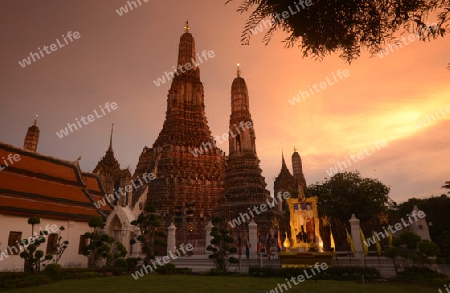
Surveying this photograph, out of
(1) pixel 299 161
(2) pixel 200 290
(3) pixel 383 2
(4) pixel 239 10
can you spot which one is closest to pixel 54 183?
(2) pixel 200 290

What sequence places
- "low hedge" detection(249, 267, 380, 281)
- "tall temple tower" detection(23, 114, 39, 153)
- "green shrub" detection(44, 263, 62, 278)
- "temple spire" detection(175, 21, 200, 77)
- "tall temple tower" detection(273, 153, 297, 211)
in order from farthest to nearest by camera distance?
"tall temple tower" detection(273, 153, 297, 211) → "tall temple tower" detection(23, 114, 39, 153) → "temple spire" detection(175, 21, 200, 77) → "low hedge" detection(249, 267, 380, 281) → "green shrub" detection(44, 263, 62, 278)

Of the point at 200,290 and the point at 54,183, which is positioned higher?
the point at 54,183

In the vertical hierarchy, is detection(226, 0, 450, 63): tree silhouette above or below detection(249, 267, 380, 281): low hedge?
above

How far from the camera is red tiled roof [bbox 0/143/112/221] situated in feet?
52.7

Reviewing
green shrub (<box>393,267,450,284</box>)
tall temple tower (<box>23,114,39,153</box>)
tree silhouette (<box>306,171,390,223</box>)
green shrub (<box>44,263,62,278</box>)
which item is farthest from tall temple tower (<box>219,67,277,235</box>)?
tall temple tower (<box>23,114,39,153</box>)

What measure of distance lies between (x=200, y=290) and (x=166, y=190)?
3199 centimetres

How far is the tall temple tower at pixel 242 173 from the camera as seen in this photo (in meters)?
34.3

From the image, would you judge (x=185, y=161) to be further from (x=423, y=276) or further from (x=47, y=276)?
(x=423, y=276)

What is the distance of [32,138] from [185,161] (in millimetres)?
36783

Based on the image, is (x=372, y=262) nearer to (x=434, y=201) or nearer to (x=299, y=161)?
(x=434, y=201)

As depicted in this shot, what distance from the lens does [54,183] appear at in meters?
19.8

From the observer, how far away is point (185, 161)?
4462 centimetres

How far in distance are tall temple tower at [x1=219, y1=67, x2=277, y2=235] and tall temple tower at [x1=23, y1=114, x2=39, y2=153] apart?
43.8 metres

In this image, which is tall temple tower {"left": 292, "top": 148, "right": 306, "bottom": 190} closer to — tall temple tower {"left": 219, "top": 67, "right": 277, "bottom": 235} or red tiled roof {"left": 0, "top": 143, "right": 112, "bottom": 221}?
tall temple tower {"left": 219, "top": 67, "right": 277, "bottom": 235}
